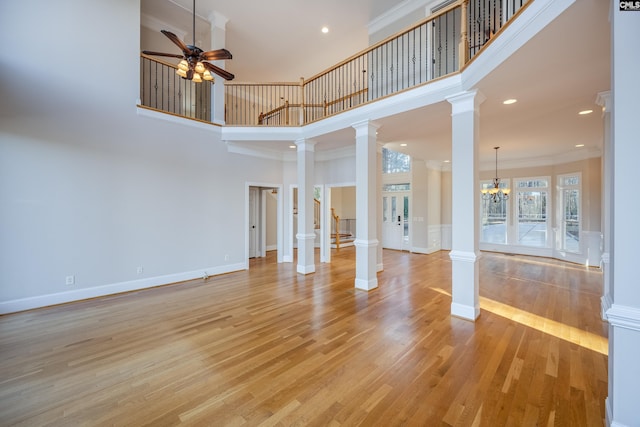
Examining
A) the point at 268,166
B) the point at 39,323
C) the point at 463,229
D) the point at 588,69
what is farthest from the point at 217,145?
the point at 588,69

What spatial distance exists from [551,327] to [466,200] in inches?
74.2

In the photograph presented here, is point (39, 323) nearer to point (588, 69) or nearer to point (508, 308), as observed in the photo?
point (508, 308)

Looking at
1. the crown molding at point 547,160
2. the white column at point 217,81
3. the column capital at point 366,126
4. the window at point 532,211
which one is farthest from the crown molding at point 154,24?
the window at point 532,211

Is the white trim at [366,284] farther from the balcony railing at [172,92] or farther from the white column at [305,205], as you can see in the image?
the balcony railing at [172,92]

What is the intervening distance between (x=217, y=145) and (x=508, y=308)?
20.4 feet

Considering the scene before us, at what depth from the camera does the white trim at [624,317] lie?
4.81ft

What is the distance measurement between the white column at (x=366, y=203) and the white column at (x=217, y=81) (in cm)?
316

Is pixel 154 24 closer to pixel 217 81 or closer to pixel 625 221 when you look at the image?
pixel 217 81

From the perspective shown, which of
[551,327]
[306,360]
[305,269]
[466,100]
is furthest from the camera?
[305,269]

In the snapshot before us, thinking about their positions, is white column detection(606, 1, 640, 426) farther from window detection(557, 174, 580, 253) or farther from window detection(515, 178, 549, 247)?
window detection(515, 178, 549, 247)

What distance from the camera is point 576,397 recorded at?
2068 millimetres

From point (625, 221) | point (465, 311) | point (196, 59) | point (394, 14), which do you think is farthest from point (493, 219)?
point (196, 59)

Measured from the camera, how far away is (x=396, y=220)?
9.41 m

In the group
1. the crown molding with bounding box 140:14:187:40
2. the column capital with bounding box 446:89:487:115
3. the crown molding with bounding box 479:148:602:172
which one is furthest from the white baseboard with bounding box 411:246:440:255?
the crown molding with bounding box 140:14:187:40
